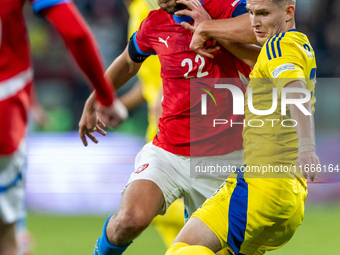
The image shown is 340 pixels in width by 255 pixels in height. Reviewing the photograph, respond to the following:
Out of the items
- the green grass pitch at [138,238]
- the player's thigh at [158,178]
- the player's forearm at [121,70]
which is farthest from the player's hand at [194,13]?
the green grass pitch at [138,238]

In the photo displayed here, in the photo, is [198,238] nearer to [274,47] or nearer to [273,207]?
[273,207]

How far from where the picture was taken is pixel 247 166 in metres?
2.73

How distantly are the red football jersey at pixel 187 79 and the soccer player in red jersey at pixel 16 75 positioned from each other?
1129 millimetres

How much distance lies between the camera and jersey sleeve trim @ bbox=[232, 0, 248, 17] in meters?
3.21

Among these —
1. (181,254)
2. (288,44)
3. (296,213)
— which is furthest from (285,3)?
(181,254)

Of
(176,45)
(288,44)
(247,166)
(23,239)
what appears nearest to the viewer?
(23,239)

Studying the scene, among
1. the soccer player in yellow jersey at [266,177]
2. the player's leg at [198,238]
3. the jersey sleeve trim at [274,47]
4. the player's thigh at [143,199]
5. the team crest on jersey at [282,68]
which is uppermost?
the jersey sleeve trim at [274,47]

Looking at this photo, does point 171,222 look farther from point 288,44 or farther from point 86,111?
point 288,44

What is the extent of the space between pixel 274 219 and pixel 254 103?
624mm

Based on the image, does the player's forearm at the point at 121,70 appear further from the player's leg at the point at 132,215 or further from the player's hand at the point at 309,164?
the player's hand at the point at 309,164

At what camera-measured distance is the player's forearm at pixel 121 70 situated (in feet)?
12.0

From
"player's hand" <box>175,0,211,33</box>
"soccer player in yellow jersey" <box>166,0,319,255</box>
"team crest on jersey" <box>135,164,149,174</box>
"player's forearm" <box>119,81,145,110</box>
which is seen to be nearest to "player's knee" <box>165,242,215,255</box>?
"soccer player in yellow jersey" <box>166,0,319,255</box>

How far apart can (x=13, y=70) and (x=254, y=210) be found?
136cm

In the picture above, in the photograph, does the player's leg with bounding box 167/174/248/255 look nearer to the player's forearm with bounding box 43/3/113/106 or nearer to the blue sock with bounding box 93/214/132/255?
the blue sock with bounding box 93/214/132/255
